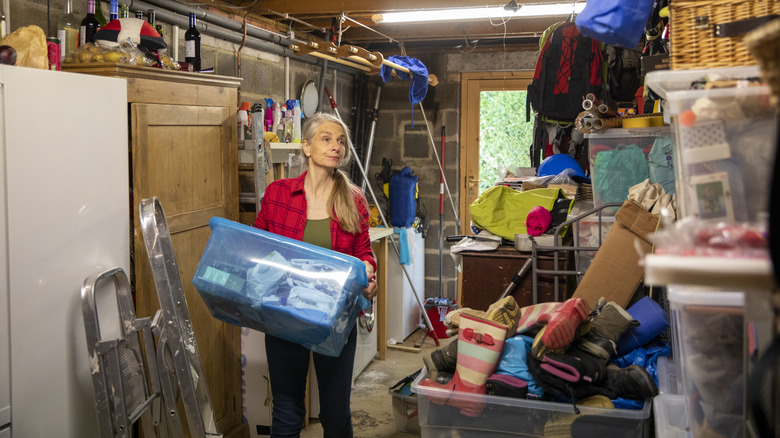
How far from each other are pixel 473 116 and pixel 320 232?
3.69m

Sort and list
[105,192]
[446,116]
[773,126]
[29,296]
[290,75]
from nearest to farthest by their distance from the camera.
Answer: [773,126] < [29,296] < [105,192] < [290,75] < [446,116]

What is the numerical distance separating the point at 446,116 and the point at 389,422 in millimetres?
2970

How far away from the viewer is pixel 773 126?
1.11m

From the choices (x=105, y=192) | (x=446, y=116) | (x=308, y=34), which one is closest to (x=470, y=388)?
(x=105, y=192)

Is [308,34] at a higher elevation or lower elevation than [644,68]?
higher

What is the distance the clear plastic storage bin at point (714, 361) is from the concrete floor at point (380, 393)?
2.26 m

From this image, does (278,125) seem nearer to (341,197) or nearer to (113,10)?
(113,10)

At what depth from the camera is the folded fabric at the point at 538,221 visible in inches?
124

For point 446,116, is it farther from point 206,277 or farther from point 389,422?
point 206,277

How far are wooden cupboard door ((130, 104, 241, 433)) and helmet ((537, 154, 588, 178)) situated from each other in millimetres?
1643

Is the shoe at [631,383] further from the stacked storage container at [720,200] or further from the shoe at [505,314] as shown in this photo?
the stacked storage container at [720,200]

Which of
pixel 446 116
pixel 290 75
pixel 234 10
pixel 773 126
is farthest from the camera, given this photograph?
pixel 446 116

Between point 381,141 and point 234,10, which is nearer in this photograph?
point 234,10

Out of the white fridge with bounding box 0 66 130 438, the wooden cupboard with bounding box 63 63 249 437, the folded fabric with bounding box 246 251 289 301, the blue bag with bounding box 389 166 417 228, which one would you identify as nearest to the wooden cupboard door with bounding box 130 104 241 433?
the wooden cupboard with bounding box 63 63 249 437
